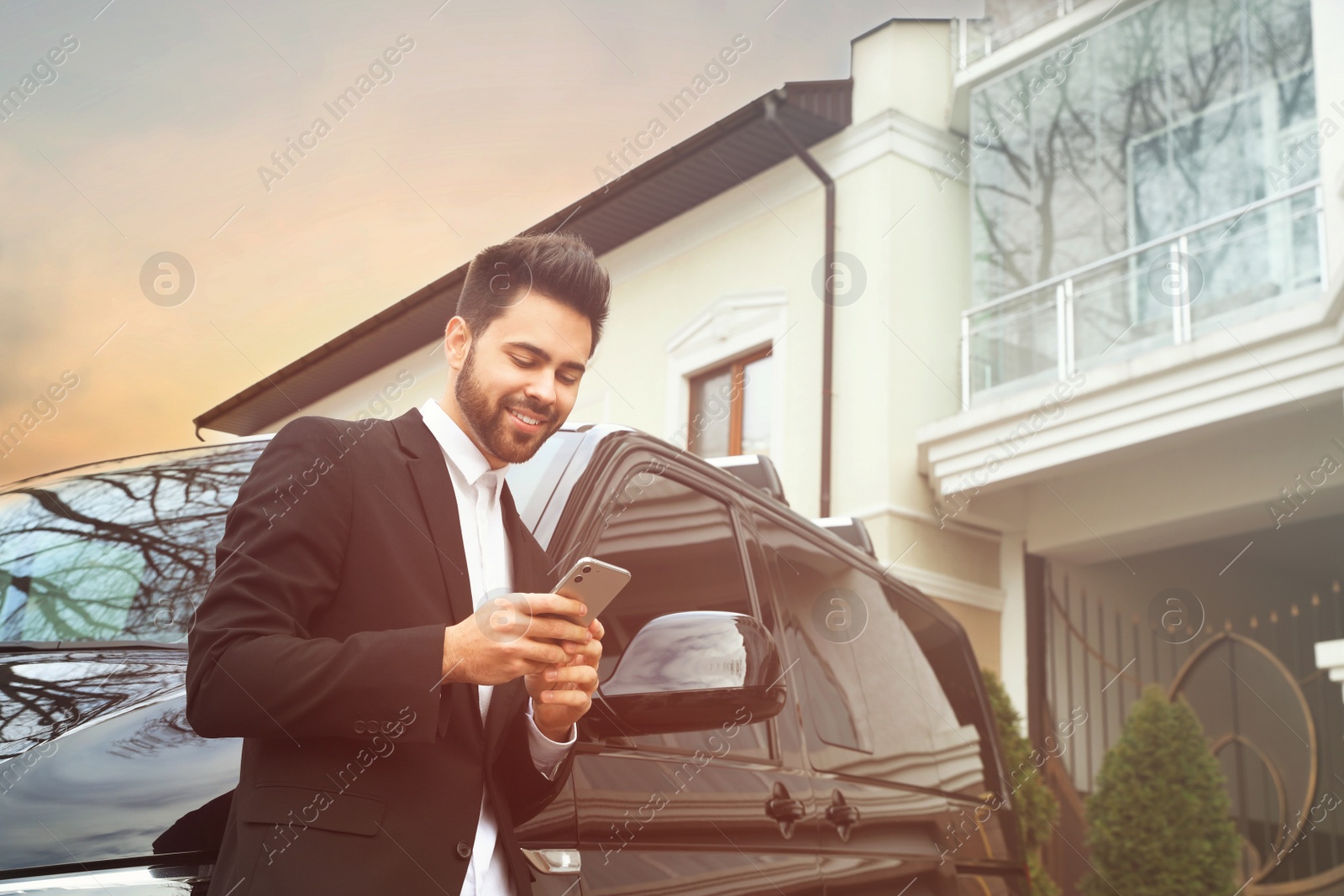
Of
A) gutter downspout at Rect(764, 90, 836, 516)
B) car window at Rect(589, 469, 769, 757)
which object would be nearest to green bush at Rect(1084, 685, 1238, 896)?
gutter downspout at Rect(764, 90, 836, 516)

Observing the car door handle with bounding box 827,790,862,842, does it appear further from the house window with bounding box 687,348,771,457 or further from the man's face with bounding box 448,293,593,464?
the house window with bounding box 687,348,771,457

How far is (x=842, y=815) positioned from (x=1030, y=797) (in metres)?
7.30

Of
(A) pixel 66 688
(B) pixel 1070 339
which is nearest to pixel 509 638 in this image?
(A) pixel 66 688

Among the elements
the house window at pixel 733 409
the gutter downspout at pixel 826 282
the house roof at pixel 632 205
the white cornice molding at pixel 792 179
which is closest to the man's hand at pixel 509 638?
the house roof at pixel 632 205

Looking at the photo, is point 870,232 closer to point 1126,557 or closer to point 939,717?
point 1126,557

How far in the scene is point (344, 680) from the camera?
1.45 m

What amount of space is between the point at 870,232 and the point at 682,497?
9.35m

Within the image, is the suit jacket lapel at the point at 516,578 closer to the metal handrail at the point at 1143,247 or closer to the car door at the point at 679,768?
the car door at the point at 679,768

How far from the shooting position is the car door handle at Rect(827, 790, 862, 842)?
2.96m

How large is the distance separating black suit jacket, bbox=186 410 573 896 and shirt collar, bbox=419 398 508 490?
2.5 inches

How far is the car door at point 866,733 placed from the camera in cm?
305

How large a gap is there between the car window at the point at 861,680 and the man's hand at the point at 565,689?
1.37m

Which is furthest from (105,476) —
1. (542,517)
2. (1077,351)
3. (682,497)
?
(1077,351)

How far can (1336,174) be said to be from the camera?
771 cm
